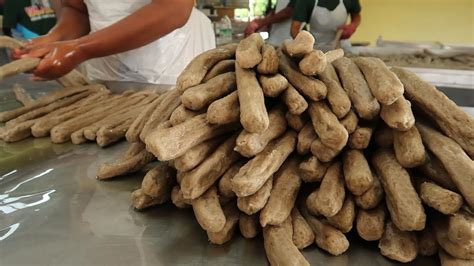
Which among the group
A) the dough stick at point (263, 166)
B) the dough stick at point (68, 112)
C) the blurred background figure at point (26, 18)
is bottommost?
the blurred background figure at point (26, 18)

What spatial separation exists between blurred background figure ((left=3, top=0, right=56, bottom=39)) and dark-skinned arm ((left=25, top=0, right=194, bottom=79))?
2.15 metres

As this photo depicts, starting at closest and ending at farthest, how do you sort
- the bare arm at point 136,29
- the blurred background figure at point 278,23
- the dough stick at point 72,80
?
the bare arm at point 136,29 → the dough stick at point 72,80 → the blurred background figure at point 278,23

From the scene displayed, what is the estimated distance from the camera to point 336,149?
2.35 ft

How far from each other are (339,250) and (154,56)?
180 cm

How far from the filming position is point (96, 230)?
0.84 meters

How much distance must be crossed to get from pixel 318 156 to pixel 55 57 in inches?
52.8

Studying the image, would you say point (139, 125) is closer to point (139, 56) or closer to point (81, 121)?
point (81, 121)

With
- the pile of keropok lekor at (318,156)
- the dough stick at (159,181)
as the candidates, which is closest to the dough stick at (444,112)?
the pile of keropok lekor at (318,156)

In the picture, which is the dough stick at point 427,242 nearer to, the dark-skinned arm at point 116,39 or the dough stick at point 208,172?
the dough stick at point 208,172

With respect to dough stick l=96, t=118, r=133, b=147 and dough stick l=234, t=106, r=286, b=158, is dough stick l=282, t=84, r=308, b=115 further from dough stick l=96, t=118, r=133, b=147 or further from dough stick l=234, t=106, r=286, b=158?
dough stick l=96, t=118, r=133, b=147

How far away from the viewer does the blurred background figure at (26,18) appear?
11.7 feet

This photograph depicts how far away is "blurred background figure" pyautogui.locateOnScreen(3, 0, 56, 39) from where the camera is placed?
3568mm

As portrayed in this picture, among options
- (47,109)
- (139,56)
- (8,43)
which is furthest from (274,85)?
(139,56)

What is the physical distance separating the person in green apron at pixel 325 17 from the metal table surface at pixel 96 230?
11.0 feet
